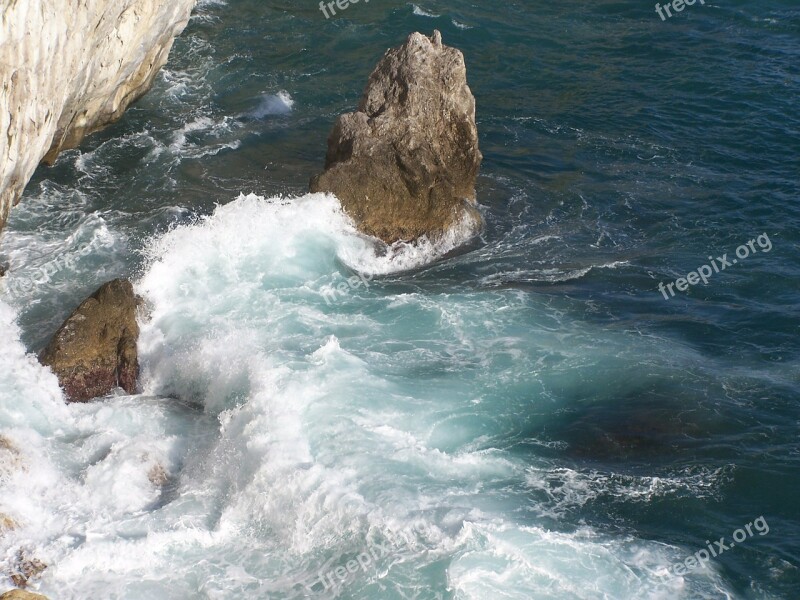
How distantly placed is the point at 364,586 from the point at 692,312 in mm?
8000

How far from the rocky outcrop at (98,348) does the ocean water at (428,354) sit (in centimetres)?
31

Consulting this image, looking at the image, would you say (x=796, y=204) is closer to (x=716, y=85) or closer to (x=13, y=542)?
(x=716, y=85)

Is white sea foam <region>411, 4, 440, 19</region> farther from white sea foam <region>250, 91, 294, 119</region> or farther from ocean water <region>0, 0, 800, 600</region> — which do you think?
white sea foam <region>250, 91, 294, 119</region>

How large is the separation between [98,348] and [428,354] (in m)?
4.79

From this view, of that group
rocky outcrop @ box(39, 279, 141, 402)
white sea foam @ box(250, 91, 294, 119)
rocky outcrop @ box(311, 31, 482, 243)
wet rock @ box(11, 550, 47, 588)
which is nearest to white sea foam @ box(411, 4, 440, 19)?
white sea foam @ box(250, 91, 294, 119)

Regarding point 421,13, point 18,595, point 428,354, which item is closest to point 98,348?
point 428,354

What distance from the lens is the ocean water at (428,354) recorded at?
38.9ft

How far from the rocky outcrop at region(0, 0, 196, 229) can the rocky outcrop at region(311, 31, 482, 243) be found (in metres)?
4.25

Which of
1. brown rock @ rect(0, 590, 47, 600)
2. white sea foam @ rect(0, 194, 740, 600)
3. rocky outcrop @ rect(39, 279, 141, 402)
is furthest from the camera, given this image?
rocky outcrop @ rect(39, 279, 141, 402)

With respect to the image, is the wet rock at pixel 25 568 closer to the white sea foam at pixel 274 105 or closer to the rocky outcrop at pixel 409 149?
the rocky outcrop at pixel 409 149

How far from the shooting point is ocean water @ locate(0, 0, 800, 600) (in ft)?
38.9

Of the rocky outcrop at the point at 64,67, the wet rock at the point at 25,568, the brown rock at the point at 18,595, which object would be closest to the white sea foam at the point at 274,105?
the rocky outcrop at the point at 64,67

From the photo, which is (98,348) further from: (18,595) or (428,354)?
(18,595)

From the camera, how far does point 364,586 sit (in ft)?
37.3
